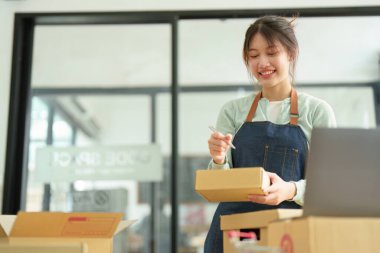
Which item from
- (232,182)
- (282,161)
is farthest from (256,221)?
(282,161)

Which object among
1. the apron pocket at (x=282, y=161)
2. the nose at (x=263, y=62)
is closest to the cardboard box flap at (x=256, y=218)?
the apron pocket at (x=282, y=161)

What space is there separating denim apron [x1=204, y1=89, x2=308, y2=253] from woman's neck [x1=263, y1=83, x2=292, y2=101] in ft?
0.12

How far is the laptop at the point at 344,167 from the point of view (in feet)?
2.81

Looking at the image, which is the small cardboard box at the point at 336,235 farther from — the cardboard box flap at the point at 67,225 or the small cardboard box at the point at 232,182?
the cardboard box flap at the point at 67,225

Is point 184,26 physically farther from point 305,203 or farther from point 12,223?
point 305,203

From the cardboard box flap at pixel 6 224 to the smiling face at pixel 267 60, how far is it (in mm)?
881

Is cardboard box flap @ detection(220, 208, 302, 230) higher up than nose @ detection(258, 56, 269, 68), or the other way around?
nose @ detection(258, 56, 269, 68)

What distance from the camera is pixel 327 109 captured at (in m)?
1.47

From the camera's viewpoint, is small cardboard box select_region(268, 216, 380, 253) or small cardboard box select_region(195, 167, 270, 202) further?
small cardboard box select_region(195, 167, 270, 202)

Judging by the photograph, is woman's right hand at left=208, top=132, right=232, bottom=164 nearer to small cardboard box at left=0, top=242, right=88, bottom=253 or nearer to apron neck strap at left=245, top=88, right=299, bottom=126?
apron neck strap at left=245, top=88, right=299, bottom=126

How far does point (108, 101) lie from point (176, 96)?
155cm

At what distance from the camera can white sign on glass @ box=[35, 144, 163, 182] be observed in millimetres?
2828

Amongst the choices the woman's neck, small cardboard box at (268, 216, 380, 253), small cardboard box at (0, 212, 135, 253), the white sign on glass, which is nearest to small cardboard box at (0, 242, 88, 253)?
small cardboard box at (0, 212, 135, 253)

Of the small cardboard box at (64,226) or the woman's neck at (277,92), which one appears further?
the woman's neck at (277,92)
